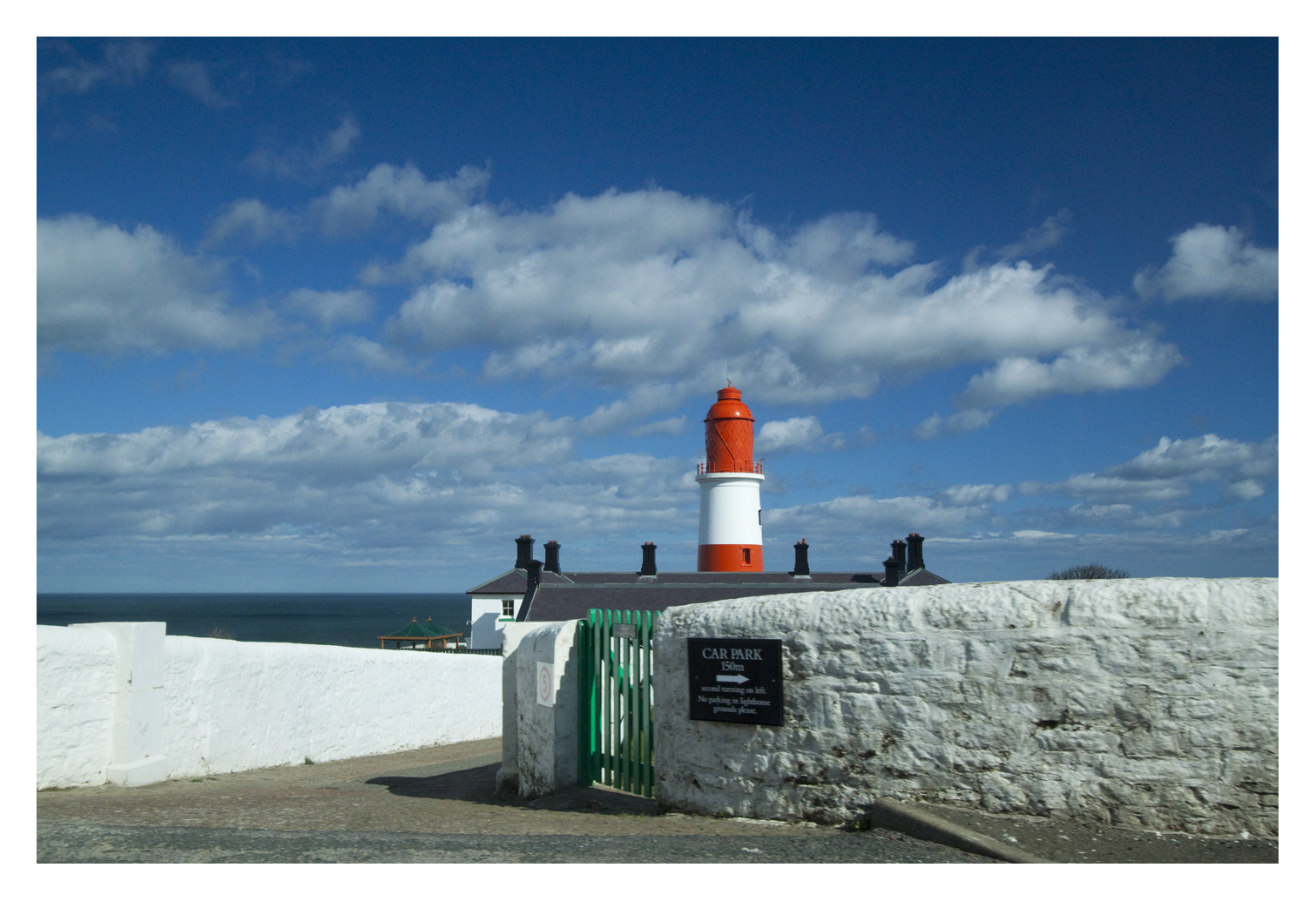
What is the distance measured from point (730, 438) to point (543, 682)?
23.8 metres

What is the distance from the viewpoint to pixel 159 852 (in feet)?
17.9

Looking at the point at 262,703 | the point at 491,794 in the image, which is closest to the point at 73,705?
the point at 262,703

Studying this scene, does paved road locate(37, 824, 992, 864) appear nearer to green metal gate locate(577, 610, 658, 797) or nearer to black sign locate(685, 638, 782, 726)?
black sign locate(685, 638, 782, 726)

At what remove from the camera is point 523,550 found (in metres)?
39.7

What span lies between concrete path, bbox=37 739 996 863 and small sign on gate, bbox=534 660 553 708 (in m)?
0.88

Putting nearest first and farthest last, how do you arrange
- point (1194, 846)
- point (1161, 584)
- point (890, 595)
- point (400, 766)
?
point (1194, 846)
point (1161, 584)
point (890, 595)
point (400, 766)

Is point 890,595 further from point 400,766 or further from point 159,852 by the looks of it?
point 400,766

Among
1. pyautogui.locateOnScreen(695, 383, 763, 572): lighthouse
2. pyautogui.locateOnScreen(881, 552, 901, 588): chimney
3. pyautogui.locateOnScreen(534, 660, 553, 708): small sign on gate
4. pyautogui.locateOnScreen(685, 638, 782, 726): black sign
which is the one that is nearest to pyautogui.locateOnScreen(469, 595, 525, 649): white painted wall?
pyautogui.locateOnScreen(695, 383, 763, 572): lighthouse

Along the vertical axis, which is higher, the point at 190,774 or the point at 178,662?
the point at 178,662

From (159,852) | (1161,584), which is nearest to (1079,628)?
(1161,584)

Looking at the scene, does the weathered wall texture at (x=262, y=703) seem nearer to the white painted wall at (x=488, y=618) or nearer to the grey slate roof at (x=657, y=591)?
the grey slate roof at (x=657, y=591)

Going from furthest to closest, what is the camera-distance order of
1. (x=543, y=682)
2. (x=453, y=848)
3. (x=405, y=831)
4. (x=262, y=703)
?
(x=262, y=703), (x=543, y=682), (x=405, y=831), (x=453, y=848)

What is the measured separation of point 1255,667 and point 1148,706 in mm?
622

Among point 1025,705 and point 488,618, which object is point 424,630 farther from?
point 1025,705
